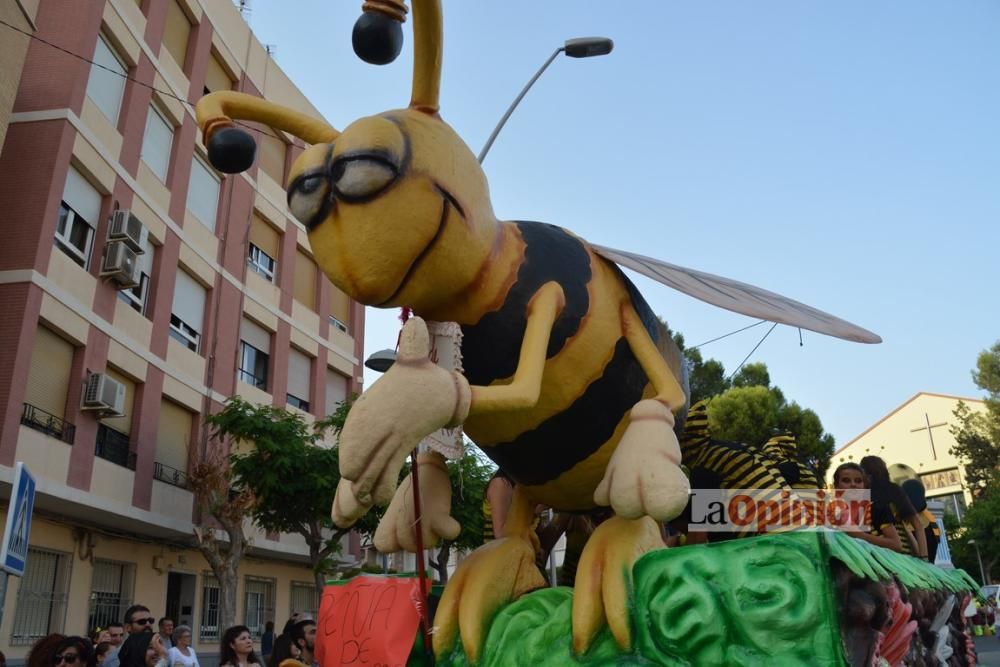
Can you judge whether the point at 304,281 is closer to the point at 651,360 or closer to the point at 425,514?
→ the point at 425,514

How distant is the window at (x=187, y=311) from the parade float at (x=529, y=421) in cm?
1191

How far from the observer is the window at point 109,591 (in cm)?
1160

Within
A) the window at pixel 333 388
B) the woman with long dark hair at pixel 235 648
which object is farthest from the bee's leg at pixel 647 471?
the window at pixel 333 388

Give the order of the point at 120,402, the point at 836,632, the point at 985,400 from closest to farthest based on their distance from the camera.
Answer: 1. the point at 836,632
2. the point at 120,402
3. the point at 985,400

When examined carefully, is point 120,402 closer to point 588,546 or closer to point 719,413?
point 719,413

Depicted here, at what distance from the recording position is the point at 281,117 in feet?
7.38

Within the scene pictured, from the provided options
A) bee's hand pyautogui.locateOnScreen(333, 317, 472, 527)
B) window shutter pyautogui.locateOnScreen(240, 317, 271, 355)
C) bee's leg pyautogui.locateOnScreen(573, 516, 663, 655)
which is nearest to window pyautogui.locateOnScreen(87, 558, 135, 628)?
window shutter pyautogui.locateOnScreen(240, 317, 271, 355)

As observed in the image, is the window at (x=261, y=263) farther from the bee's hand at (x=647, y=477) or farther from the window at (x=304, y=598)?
the bee's hand at (x=647, y=477)

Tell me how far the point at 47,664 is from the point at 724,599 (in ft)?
8.43

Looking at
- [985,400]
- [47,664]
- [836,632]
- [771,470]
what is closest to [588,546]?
[836,632]

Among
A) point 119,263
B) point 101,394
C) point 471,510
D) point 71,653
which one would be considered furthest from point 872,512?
point 119,263

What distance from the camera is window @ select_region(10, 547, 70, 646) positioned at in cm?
1018

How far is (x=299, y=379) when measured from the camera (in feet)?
55.5

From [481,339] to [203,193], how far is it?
13.5 metres
